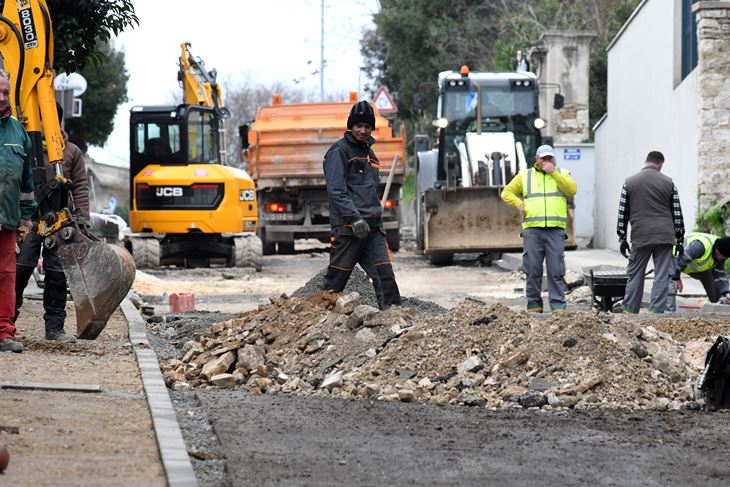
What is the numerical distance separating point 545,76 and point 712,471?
97.5 ft

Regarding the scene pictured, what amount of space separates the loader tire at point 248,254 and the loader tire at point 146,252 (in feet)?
4.38

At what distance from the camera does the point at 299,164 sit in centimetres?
2806

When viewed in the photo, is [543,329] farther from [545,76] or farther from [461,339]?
[545,76]

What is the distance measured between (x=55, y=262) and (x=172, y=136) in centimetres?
1410

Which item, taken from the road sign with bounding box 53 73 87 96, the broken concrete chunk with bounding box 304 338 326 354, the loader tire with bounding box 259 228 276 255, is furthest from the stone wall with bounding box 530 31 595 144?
the broken concrete chunk with bounding box 304 338 326 354

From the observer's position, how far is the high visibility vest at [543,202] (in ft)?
44.7

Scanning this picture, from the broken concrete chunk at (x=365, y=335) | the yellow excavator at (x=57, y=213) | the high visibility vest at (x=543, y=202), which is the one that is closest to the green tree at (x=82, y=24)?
the yellow excavator at (x=57, y=213)

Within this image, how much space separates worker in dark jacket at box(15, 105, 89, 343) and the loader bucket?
101 mm

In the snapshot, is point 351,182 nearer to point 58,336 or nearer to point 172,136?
point 58,336

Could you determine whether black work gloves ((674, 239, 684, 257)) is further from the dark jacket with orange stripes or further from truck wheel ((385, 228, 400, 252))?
truck wheel ((385, 228, 400, 252))

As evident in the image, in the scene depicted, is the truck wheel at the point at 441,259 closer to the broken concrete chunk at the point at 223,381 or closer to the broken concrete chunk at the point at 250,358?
the broken concrete chunk at the point at 250,358

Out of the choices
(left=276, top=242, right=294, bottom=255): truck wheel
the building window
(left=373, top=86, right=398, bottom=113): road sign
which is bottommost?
(left=276, top=242, right=294, bottom=255): truck wheel

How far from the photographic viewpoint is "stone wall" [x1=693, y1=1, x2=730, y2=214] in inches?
807

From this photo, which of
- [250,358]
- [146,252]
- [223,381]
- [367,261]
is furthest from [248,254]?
[223,381]
